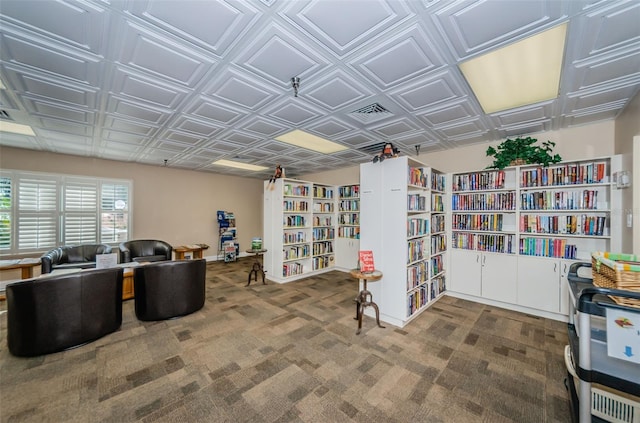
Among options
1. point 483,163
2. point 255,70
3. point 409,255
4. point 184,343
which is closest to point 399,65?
point 255,70

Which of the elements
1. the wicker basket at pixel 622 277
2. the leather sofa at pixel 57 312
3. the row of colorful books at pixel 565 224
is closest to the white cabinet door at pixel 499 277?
the row of colorful books at pixel 565 224

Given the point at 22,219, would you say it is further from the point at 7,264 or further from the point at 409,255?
the point at 409,255

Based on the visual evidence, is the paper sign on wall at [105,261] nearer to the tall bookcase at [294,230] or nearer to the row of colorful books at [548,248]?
the tall bookcase at [294,230]

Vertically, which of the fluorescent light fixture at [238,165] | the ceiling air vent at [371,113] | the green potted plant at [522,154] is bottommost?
the green potted plant at [522,154]

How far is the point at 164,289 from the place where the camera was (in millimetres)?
3285

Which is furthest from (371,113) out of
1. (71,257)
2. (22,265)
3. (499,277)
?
(71,257)

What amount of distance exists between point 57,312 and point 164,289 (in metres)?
1.00

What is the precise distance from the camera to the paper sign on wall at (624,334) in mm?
1200

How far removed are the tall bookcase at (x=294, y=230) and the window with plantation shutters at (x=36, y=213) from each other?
4.77 metres

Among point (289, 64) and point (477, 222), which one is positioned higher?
point (289, 64)

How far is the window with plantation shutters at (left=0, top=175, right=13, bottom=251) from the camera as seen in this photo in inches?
186

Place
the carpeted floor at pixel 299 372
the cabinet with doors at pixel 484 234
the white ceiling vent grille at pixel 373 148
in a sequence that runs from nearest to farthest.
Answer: the carpeted floor at pixel 299 372
the cabinet with doors at pixel 484 234
the white ceiling vent grille at pixel 373 148

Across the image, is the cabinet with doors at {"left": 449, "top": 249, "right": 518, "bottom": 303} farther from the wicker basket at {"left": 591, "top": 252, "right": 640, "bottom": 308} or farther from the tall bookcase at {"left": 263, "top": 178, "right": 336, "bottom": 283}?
the tall bookcase at {"left": 263, "top": 178, "right": 336, "bottom": 283}

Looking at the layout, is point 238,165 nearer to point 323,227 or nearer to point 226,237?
point 226,237
